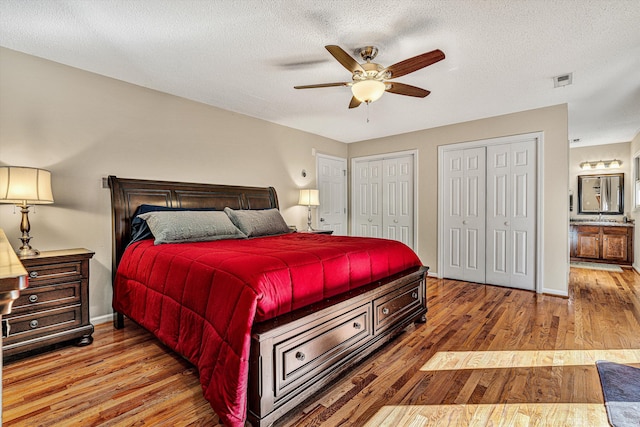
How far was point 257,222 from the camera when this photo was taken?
3533mm

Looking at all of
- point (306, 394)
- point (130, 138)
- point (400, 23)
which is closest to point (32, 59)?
point (130, 138)

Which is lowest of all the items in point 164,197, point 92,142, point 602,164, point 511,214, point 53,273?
point 53,273

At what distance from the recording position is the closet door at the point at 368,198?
228 inches

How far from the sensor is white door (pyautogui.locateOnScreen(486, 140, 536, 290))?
4.20 m

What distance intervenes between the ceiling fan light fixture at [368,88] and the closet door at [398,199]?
2962mm

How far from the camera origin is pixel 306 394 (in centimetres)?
181

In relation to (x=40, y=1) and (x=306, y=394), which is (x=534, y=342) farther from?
(x=40, y=1)

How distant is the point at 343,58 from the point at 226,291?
5.76ft

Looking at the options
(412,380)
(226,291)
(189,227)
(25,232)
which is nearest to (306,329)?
(226,291)

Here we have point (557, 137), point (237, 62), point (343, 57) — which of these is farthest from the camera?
point (557, 137)

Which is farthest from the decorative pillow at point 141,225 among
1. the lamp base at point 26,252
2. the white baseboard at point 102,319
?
the white baseboard at point 102,319

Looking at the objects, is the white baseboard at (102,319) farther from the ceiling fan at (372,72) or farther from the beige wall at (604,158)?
the beige wall at (604,158)

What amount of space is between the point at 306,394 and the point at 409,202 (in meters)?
4.08

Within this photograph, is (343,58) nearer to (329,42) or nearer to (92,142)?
(329,42)
